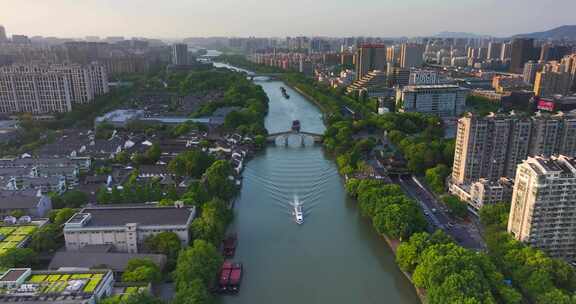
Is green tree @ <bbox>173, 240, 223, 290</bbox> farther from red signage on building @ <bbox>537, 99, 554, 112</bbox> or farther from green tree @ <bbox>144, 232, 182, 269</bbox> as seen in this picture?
red signage on building @ <bbox>537, 99, 554, 112</bbox>

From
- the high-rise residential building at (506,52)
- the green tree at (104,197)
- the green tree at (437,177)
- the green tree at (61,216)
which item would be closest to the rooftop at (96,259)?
the green tree at (61,216)

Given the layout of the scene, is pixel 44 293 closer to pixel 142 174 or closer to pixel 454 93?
pixel 142 174

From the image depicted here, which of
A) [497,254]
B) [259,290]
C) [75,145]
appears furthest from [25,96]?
[497,254]

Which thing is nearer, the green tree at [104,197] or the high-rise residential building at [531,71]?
the green tree at [104,197]

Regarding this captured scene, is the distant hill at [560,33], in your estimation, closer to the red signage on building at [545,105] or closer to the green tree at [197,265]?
the red signage on building at [545,105]

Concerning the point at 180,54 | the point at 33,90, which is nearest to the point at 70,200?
the point at 33,90

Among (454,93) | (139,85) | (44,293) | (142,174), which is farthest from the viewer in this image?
(139,85)
